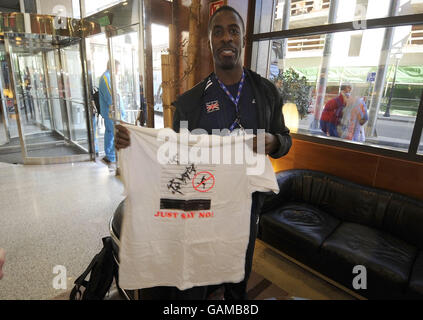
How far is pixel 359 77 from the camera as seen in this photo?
2766mm

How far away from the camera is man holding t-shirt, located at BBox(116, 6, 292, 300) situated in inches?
45.7

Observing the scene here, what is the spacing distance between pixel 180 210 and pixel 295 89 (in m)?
2.68

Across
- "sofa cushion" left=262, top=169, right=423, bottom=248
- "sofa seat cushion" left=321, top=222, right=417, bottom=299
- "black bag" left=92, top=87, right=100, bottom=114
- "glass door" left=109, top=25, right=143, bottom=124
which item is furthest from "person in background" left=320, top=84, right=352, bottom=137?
"black bag" left=92, top=87, right=100, bottom=114

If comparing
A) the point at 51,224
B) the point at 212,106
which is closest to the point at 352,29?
the point at 212,106

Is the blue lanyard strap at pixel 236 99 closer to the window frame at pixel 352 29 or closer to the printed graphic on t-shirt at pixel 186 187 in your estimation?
the printed graphic on t-shirt at pixel 186 187

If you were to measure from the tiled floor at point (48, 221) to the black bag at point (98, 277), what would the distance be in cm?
52

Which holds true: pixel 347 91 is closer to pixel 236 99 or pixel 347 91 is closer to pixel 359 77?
pixel 359 77

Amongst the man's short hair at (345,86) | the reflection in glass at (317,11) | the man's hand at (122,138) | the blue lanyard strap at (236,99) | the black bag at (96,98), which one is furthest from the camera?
the black bag at (96,98)

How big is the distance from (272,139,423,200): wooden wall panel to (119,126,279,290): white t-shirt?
1.77 meters

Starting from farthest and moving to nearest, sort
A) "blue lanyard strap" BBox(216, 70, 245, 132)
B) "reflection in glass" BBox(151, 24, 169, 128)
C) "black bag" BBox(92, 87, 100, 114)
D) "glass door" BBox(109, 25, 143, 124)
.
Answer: "black bag" BBox(92, 87, 100, 114) < "glass door" BBox(109, 25, 143, 124) < "reflection in glass" BBox(151, 24, 169, 128) < "blue lanyard strap" BBox(216, 70, 245, 132)

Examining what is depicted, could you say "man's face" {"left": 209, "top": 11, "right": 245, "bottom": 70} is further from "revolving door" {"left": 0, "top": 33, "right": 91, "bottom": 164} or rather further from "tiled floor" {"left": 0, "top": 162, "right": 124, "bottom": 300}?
"revolving door" {"left": 0, "top": 33, "right": 91, "bottom": 164}

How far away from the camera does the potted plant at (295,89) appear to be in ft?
10.3

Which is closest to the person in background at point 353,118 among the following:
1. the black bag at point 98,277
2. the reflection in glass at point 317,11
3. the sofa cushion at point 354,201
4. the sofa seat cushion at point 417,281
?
the sofa cushion at point 354,201

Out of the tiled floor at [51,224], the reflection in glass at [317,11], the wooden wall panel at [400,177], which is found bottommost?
the tiled floor at [51,224]
